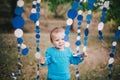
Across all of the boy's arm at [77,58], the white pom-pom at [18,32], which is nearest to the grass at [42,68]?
the boy's arm at [77,58]

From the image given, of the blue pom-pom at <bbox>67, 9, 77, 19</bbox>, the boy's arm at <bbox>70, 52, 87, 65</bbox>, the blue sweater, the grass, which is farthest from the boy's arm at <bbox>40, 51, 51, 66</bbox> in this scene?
the grass

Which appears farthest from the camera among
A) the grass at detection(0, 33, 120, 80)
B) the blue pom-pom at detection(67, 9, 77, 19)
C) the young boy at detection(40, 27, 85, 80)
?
the grass at detection(0, 33, 120, 80)

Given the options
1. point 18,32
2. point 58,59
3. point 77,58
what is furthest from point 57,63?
point 18,32

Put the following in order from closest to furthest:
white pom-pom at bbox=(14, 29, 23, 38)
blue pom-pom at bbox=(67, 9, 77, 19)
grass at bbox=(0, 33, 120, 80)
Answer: white pom-pom at bbox=(14, 29, 23, 38)
blue pom-pom at bbox=(67, 9, 77, 19)
grass at bbox=(0, 33, 120, 80)

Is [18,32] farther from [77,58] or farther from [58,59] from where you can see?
[77,58]

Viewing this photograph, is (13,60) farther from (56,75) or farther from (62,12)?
(62,12)

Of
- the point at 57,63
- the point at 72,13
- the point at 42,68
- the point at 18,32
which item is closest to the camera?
the point at 18,32

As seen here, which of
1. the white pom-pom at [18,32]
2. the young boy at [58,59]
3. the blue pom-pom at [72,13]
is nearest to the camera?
the white pom-pom at [18,32]

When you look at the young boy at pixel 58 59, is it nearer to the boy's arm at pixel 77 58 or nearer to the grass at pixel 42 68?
the boy's arm at pixel 77 58

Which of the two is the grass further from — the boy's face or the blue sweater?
the boy's face

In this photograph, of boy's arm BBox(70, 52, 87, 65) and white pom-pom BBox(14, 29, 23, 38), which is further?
boy's arm BBox(70, 52, 87, 65)

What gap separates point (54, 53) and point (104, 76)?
1.78 metres

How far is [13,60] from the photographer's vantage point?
492 cm

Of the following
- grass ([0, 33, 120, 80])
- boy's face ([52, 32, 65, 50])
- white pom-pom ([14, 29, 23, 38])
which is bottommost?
grass ([0, 33, 120, 80])
